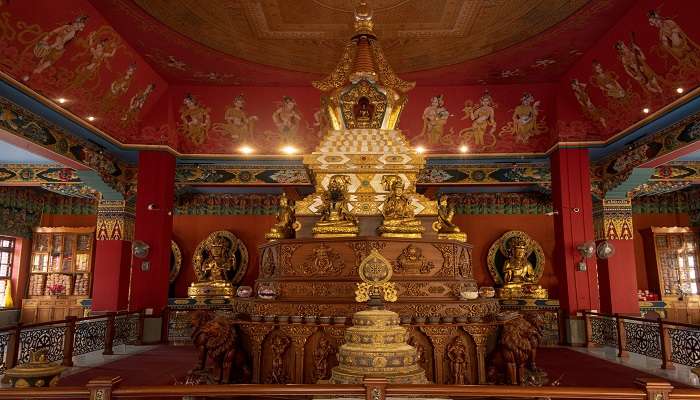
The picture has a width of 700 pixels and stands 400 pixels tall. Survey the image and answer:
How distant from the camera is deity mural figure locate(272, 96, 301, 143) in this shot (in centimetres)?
1005

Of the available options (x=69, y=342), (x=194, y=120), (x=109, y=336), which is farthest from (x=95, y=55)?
(x=109, y=336)

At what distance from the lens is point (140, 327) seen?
8820 mm

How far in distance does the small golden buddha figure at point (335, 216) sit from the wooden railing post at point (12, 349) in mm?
3804

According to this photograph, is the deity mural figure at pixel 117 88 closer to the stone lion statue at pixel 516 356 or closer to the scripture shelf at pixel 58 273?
the scripture shelf at pixel 58 273

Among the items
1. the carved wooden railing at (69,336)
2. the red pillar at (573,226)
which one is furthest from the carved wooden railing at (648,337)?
the carved wooden railing at (69,336)

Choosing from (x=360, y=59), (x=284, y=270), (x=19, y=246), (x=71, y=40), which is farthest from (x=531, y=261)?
(x=19, y=246)

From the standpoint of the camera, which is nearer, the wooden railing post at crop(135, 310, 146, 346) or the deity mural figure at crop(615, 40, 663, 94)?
the deity mural figure at crop(615, 40, 663, 94)

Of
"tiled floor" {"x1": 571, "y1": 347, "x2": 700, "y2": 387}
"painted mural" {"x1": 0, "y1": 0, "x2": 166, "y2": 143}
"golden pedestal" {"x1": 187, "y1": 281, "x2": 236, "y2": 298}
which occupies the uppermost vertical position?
"painted mural" {"x1": 0, "y1": 0, "x2": 166, "y2": 143}

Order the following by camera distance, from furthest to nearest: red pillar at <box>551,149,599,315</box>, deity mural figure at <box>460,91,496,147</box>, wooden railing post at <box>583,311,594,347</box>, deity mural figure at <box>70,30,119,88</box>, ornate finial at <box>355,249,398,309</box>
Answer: deity mural figure at <box>460,91,496,147</box>, red pillar at <box>551,149,599,315</box>, wooden railing post at <box>583,311,594,347</box>, deity mural figure at <box>70,30,119,88</box>, ornate finial at <box>355,249,398,309</box>

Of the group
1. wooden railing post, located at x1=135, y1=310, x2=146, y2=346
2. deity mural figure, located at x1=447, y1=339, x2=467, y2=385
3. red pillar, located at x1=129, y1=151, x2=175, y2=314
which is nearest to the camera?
deity mural figure, located at x1=447, y1=339, x2=467, y2=385

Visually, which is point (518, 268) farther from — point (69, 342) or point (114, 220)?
point (69, 342)

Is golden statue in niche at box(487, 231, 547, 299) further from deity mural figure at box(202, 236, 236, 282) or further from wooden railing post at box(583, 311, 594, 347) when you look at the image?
deity mural figure at box(202, 236, 236, 282)

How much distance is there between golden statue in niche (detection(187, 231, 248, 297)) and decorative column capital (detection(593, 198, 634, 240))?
858 cm

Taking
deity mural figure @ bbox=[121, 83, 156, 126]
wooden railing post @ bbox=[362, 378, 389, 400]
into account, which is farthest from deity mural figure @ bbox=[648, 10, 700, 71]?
deity mural figure @ bbox=[121, 83, 156, 126]
